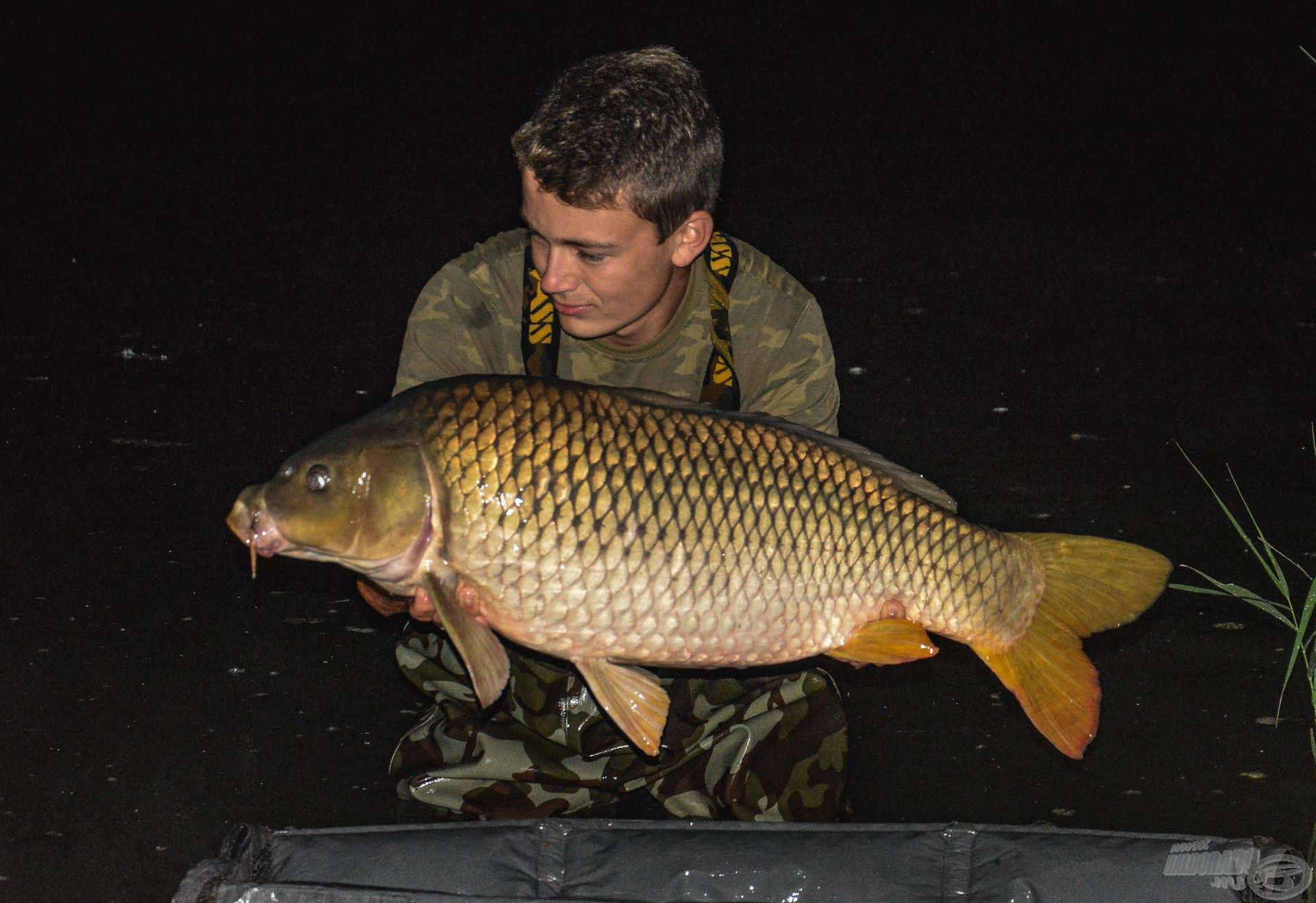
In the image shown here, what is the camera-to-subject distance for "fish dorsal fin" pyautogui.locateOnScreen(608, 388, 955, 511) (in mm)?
1975

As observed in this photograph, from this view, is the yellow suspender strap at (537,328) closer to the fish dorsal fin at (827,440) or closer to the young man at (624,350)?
the young man at (624,350)

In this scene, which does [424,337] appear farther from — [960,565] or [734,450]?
[960,565]

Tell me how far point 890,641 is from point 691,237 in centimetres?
68

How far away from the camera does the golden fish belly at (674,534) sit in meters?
1.87

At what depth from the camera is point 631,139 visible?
7.09ft

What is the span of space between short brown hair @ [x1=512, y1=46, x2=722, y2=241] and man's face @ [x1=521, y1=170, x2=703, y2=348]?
20 mm

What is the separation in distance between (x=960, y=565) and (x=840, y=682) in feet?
3.29

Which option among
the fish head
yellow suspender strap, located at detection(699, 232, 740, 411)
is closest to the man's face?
yellow suspender strap, located at detection(699, 232, 740, 411)

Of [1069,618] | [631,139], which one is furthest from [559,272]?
[1069,618]

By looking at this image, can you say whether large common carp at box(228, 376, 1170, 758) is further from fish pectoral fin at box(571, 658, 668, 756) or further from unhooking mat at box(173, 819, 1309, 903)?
unhooking mat at box(173, 819, 1309, 903)

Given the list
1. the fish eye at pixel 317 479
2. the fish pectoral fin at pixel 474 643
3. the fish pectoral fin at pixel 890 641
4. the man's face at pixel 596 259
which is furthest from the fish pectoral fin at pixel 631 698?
the man's face at pixel 596 259

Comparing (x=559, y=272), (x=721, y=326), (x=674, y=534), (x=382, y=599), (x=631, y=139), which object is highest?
(x=631, y=139)

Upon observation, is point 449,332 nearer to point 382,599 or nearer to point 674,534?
point 382,599

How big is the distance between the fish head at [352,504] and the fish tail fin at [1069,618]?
802mm
